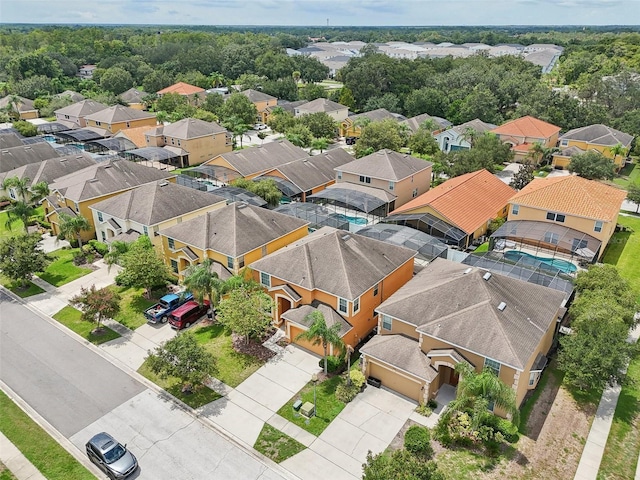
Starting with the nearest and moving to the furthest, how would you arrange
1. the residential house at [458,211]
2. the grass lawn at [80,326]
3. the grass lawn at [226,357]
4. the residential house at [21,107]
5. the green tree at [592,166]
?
1. the grass lawn at [226,357]
2. the grass lawn at [80,326]
3. the residential house at [458,211]
4. the green tree at [592,166]
5. the residential house at [21,107]

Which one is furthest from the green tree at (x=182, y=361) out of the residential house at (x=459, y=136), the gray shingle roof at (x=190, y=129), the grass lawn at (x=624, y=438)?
the residential house at (x=459, y=136)

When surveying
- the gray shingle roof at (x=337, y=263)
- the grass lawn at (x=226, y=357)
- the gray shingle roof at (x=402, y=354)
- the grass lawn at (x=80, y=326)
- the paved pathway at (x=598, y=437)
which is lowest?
the grass lawn at (x=80, y=326)

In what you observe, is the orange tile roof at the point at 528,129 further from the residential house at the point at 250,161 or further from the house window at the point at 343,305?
the house window at the point at 343,305

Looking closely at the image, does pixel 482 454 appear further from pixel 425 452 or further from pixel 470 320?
pixel 470 320

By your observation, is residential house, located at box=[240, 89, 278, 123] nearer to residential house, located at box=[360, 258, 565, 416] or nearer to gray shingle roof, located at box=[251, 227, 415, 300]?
gray shingle roof, located at box=[251, 227, 415, 300]

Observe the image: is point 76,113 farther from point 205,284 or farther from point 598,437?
point 598,437

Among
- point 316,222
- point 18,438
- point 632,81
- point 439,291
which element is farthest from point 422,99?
point 18,438
